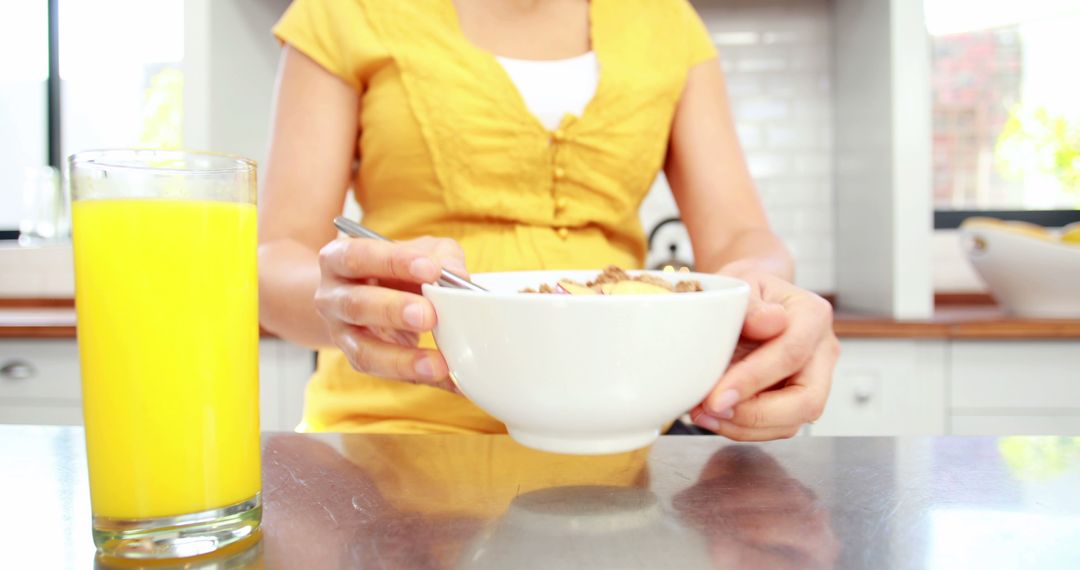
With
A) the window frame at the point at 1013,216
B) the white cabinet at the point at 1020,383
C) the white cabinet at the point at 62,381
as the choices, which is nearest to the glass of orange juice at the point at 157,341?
the white cabinet at the point at 62,381

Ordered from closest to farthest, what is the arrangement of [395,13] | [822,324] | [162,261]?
1. [162,261]
2. [822,324]
3. [395,13]

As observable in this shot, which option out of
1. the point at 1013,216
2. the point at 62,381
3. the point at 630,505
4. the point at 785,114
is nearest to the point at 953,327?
the point at 785,114

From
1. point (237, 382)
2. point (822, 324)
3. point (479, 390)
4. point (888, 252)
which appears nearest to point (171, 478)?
point (237, 382)

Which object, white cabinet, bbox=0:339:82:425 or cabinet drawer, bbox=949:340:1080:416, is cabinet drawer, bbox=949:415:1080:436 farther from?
white cabinet, bbox=0:339:82:425

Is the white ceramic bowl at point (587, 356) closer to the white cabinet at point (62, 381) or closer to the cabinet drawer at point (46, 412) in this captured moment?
the white cabinet at point (62, 381)

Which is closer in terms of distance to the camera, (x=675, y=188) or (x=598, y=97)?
(x=598, y=97)

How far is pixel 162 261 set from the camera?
342 mm

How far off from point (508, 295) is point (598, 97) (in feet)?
1.93

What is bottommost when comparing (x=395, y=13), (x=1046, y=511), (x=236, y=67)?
(x=1046, y=511)

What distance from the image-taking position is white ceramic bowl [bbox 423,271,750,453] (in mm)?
383

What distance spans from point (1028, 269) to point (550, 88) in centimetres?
130

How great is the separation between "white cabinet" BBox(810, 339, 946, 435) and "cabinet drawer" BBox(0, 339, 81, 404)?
171 centimetres

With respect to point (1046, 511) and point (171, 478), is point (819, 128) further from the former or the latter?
point (171, 478)

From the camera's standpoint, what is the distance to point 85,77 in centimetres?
266
